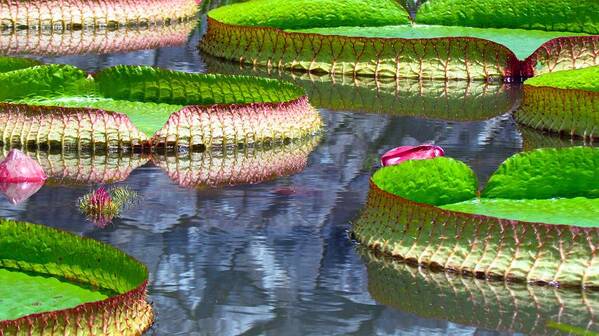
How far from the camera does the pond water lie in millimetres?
6027

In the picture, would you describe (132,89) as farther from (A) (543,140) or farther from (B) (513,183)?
(B) (513,183)

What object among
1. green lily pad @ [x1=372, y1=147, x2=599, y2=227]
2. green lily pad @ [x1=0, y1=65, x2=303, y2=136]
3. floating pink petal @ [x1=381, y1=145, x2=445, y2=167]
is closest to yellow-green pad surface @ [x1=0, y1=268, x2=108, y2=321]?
green lily pad @ [x1=372, y1=147, x2=599, y2=227]

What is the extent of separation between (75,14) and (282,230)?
763cm

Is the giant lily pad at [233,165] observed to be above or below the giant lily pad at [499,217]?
below

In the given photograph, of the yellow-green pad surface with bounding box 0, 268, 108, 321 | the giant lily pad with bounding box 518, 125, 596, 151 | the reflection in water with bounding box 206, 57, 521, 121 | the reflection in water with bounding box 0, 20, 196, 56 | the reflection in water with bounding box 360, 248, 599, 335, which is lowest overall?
the reflection in water with bounding box 0, 20, 196, 56

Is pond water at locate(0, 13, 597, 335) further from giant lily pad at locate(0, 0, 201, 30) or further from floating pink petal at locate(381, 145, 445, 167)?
giant lily pad at locate(0, 0, 201, 30)

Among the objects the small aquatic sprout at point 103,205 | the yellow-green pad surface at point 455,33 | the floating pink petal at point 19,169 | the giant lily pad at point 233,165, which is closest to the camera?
the small aquatic sprout at point 103,205

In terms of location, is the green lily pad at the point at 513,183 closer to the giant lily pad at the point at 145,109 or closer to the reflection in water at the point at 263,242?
the reflection in water at the point at 263,242

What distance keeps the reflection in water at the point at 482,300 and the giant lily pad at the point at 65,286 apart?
43.5 inches

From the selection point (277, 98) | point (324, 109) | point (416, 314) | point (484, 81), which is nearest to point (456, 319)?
point (416, 314)

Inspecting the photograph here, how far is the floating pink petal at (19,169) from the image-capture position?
8266 mm

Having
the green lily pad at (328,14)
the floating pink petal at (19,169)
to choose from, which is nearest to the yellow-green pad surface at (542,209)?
the floating pink petal at (19,169)

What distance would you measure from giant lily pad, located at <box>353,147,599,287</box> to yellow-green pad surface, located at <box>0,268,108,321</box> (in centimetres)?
153

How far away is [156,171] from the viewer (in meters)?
8.66
